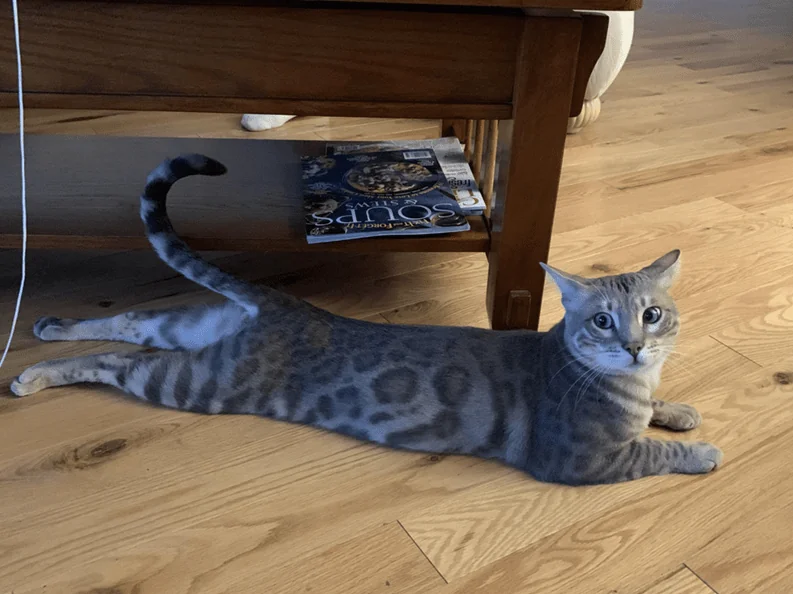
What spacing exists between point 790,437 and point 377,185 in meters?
0.81

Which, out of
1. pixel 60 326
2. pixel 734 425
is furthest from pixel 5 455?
pixel 734 425

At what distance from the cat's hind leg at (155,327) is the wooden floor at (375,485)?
0.03 meters

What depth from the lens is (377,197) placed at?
1.41m

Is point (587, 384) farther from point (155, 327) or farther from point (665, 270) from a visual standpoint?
point (155, 327)

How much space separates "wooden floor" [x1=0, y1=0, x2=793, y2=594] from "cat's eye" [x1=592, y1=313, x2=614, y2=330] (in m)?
0.24

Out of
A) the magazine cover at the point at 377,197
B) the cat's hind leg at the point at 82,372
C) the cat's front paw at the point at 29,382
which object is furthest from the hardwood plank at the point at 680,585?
the cat's front paw at the point at 29,382

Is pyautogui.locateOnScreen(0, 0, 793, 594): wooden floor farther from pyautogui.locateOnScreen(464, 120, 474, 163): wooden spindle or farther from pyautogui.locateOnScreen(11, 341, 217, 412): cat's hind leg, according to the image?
pyautogui.locateOnScreen(464, 120, 474, 163): wooden spindle

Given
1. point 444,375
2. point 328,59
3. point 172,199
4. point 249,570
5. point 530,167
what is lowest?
point 249,570

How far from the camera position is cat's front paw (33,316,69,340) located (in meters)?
Result: 1.32

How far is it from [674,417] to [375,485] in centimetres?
47

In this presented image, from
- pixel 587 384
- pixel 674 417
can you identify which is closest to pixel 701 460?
pixel 674 417

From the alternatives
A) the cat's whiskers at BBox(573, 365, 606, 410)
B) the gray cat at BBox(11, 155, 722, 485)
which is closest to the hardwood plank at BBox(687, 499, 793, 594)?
the gray cat at BBox(11, 155, 722, 485)

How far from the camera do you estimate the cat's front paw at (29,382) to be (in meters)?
1.20

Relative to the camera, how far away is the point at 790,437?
45.9 inches
